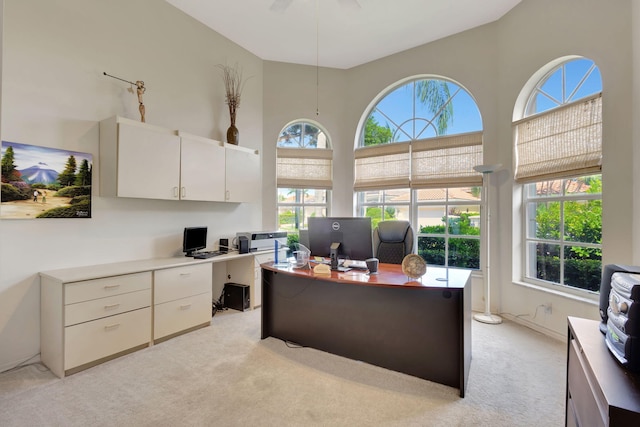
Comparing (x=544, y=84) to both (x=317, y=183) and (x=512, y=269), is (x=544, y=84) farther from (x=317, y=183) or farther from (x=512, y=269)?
Answer: (x=317, y=183)

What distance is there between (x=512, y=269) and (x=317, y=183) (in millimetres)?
2960

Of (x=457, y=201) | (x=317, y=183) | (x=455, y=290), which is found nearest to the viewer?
(x=455, y=290)

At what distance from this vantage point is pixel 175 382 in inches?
90.0

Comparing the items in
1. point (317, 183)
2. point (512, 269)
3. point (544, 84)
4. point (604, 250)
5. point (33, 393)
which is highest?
point (544, 84)

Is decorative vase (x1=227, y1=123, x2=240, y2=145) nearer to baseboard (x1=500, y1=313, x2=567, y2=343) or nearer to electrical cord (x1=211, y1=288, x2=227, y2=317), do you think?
electrical cord (x1=211, y1=288, x2=227, y2=317)

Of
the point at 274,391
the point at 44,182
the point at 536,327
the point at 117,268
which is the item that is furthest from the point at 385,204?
the point at 44,182

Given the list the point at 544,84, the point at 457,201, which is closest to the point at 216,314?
the point at 457,201

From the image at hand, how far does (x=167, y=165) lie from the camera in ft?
10.5

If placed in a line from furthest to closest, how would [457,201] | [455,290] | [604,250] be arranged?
[457,201] → [604,250] → [455,290]

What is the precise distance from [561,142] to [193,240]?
4167 millimetres

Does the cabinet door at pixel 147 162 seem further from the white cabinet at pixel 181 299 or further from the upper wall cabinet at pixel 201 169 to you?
the white cabinet at pixel 181 299

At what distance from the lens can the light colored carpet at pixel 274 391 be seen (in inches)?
74.1

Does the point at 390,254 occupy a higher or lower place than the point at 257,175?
lower

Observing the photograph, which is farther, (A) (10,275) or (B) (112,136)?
(B) (112,136)
